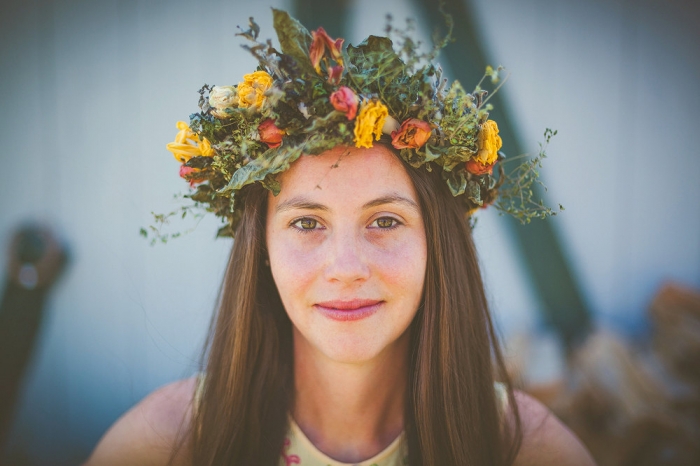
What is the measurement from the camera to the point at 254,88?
157 cm

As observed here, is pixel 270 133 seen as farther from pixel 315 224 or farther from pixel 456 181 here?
pixel 456 181

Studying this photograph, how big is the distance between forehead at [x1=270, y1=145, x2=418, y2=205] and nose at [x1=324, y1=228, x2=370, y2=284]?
11cm

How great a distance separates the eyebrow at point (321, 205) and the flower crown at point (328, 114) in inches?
2.4

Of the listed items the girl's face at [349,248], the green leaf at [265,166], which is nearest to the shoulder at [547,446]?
the girl's face at [349,248]

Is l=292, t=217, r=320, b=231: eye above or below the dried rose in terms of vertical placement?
below

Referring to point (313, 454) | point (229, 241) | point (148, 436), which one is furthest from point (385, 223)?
point (229, 241)

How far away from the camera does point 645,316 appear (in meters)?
3.18

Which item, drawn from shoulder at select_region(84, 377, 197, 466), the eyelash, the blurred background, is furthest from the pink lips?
the blurred background

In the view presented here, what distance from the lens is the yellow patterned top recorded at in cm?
179

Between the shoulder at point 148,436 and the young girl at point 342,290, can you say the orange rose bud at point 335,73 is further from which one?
the shoulder at point 148,436

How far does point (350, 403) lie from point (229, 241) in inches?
58.8

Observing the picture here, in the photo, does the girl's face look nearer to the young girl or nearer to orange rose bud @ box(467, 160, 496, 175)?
the young girl

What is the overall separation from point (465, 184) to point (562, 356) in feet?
6.47

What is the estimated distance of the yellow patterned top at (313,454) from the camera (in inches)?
70.6
